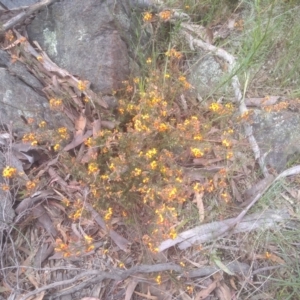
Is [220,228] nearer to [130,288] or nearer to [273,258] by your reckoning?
[273,258]

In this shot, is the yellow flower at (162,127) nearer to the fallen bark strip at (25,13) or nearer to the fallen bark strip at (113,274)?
the fallen bark strip at (113,274)

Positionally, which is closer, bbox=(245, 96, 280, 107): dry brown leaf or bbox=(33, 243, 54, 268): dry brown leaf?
bbox=(33, 243, 54, 268): dry brown leaf

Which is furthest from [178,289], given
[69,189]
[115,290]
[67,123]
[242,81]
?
[242,81]

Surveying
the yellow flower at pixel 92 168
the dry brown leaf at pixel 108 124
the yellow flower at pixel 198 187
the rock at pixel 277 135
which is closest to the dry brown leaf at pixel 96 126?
the dry brown leaf at pixel 108 124

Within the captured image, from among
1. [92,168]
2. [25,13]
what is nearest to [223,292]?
[92,168]

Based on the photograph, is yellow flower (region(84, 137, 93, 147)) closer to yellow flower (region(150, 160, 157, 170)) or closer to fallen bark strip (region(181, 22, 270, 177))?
yellow flower (region(150, 160, 157, 170))

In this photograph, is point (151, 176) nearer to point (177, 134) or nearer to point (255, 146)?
point (177, 134)

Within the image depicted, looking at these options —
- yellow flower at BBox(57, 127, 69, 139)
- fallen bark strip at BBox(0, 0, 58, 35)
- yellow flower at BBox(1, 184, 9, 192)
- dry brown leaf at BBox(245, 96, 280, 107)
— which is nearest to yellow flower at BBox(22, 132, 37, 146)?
yellow flower at BBox(57, 127, 69, 139)
